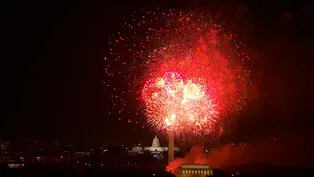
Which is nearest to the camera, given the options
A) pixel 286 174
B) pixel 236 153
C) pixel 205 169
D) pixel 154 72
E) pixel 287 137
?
pixel 286 174

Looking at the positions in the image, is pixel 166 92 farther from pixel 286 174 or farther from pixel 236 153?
pixel 236 153

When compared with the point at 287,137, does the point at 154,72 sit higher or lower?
higher

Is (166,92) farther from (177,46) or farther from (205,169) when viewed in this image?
(205,169)

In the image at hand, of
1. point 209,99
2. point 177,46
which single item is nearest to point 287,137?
point 209,99

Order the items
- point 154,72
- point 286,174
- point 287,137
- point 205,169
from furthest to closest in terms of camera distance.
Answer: point 287,137, point 154,72, point 205,169, point 286,174

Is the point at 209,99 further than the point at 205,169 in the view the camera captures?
Yes

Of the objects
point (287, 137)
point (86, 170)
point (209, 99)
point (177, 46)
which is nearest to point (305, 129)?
point (287, 137)

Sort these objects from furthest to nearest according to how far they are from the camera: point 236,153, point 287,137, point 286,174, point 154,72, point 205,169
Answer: point 287,137
point 236,153
point 154,72
point 205,169
point 286,174

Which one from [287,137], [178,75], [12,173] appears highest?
[178,75]

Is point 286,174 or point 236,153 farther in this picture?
point 236,153
